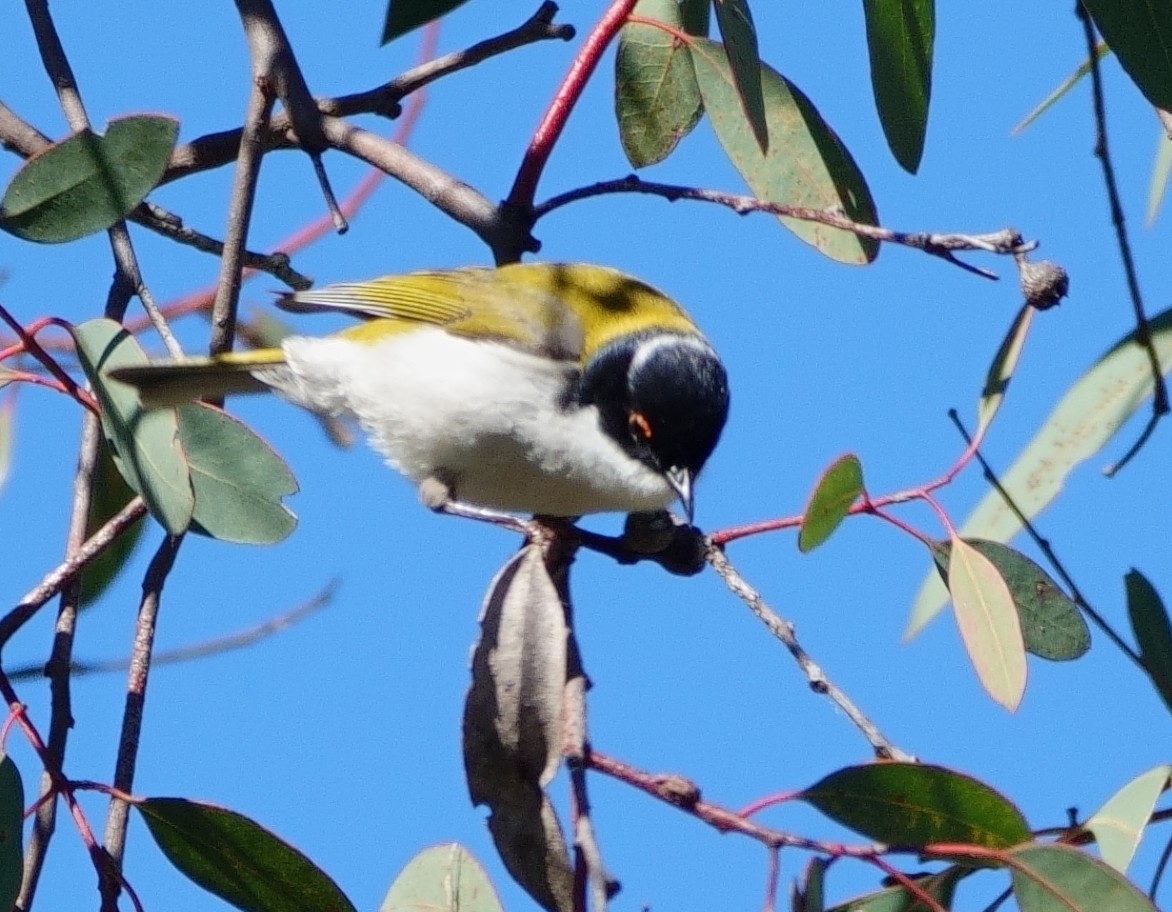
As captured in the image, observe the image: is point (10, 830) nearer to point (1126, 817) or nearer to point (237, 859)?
point (237, 859)

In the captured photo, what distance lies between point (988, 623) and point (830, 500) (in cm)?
26

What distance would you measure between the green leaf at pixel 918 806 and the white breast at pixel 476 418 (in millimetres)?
1038

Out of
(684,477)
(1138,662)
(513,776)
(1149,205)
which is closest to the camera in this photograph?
(513,776)

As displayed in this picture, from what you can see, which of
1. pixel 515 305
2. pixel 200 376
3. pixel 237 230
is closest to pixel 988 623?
pixel 237 230

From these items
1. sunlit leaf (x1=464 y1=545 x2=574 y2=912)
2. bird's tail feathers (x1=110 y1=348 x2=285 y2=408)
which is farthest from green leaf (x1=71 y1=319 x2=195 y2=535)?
sunlit leaf (x1=464 y1=545 x2=574 y2=912)

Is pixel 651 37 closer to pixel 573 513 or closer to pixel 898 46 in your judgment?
pixel 898 46

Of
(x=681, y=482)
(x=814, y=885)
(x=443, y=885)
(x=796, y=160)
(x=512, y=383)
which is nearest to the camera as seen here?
(x=814, y=885)

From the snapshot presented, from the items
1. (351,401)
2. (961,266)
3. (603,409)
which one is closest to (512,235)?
(603,409)

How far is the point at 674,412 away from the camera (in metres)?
2.94

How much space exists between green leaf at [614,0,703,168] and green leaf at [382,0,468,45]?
3.66 feet

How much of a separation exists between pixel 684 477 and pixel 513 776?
3.67 feet

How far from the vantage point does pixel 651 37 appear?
3039 millimetres

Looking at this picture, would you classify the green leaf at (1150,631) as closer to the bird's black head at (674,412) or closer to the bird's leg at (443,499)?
the bird's black head at (674,412)

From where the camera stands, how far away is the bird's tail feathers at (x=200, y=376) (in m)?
2.36
